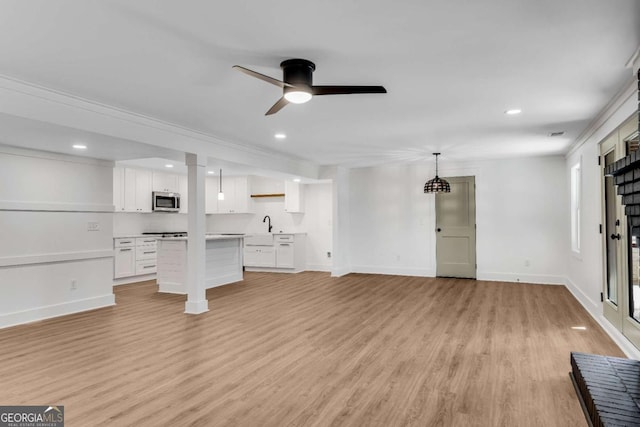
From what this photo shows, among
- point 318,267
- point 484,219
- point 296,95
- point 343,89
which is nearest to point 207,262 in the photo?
point 318,267

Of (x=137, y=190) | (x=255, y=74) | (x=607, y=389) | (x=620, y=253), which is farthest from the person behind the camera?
(x=137, y=190)

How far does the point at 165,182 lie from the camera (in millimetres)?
8719

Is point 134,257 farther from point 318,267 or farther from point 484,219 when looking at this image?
point 484,219

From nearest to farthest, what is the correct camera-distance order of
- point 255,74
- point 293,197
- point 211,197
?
point 255,74 < point 293,197 < point 211,197

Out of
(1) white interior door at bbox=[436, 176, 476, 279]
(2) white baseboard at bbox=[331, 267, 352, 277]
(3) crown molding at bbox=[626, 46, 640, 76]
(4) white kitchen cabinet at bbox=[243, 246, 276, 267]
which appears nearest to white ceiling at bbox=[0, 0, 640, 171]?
(3) crown molding at bbox=[626, 46, 640, 76]

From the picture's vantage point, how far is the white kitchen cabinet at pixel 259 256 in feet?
29.9

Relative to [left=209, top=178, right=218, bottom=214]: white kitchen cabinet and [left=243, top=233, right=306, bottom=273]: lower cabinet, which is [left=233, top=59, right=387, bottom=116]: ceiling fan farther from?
[left=209, top=178, right=218, bottom=214]: white kitchen cabinet

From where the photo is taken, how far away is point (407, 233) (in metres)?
8.33

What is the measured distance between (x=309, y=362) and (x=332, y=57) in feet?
8.11

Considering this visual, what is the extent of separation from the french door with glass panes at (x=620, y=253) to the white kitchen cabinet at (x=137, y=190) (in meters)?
7.83

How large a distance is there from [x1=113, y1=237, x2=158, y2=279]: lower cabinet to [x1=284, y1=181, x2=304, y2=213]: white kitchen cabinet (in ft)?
10.2

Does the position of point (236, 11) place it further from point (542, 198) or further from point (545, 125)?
point (542, 198)

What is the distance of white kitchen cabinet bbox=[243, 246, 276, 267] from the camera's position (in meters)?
9.10

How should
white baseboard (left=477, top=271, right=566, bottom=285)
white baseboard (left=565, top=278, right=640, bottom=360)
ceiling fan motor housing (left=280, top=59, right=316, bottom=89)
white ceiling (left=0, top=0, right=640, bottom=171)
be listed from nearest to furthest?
white ceiling (left=0, top=0, right=640, bottom=171)
ceiling fan motor housing (left=280, top=59, right=316, bottom=89)
white baseboard (left=565, top=278, right=640, bottom=360)
white baseboard (left=477, top=271, right=566, bottom=285)
